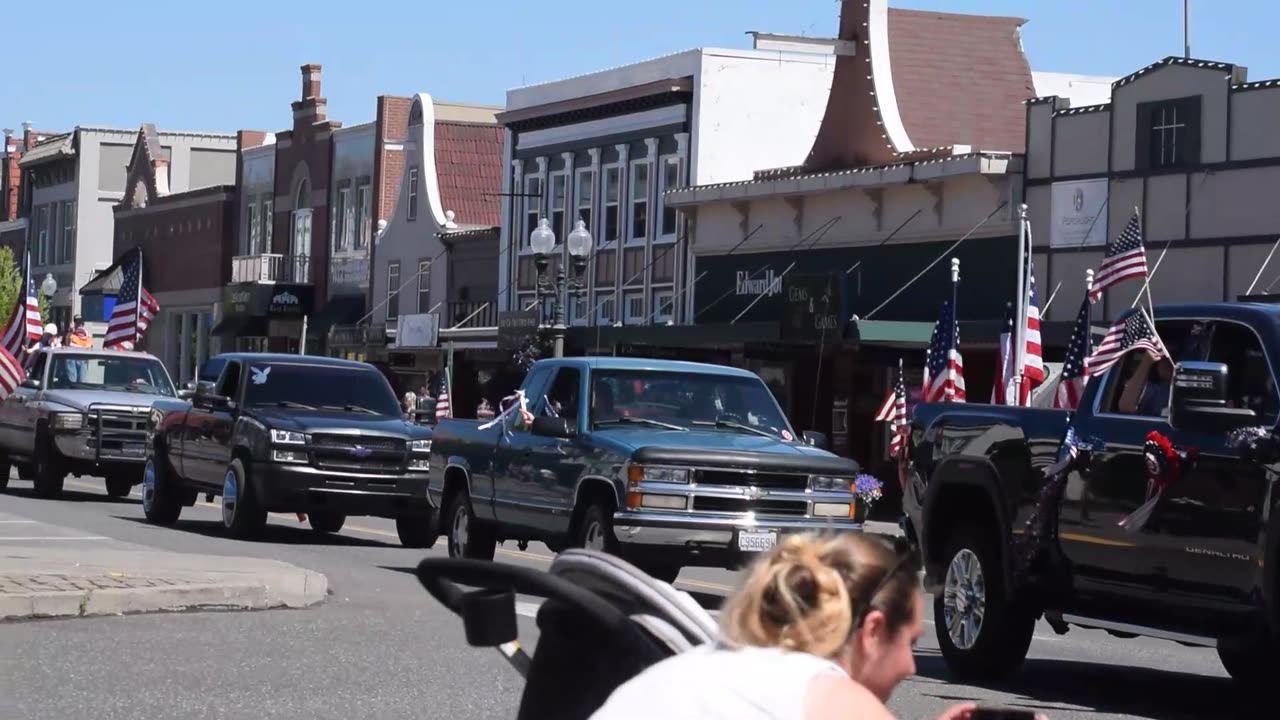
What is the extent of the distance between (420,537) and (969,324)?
13.5 metres

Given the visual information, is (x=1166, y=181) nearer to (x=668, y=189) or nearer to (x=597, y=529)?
(x=668, y=189)

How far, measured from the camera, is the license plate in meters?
15.5

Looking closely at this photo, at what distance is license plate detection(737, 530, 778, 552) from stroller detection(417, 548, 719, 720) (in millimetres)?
11344

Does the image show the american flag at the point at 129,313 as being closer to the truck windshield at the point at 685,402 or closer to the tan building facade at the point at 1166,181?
the tan building facade at the point at 1166,181

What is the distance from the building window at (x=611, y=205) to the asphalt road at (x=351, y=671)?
102ft

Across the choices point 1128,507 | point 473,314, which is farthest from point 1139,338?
point 473,314

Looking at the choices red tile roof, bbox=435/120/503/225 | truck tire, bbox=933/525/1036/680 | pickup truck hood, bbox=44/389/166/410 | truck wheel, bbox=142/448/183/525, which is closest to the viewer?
truck tire, bbox=933/525/1036/680

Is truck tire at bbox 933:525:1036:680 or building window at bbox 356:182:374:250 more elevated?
building window at bbox 356:182:374:250

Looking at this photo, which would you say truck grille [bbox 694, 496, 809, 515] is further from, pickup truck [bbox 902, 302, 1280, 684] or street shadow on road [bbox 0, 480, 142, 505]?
street shadow on road [bbox 0, 480, 142, 505]

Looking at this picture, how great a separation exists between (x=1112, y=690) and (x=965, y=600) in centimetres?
94

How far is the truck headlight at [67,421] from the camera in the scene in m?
26.5

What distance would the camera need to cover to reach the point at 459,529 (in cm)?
1831

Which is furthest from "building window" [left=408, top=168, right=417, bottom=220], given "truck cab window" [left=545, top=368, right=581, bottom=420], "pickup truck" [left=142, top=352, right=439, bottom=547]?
"truck cab window" [left=545, top=368, right=581, bottom=420]

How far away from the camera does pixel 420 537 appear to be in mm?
21672
